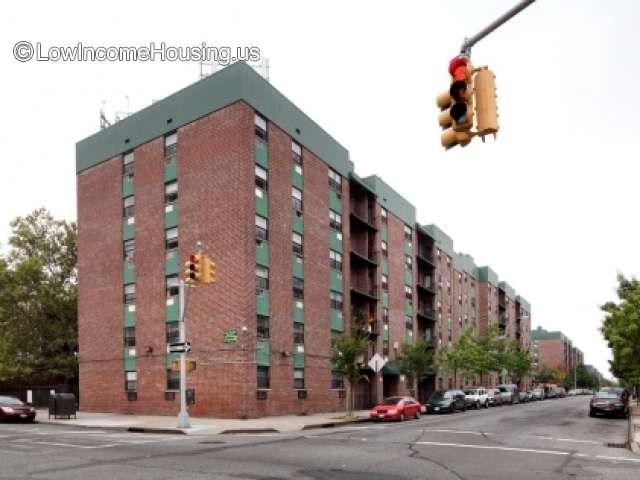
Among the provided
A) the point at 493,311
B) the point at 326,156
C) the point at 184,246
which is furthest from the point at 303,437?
the point at 493,311

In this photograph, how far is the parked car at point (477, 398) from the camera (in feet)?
155

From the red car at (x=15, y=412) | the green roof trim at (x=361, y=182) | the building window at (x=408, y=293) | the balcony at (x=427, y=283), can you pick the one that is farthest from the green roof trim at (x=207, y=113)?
the balcony at (x=427, y=283)

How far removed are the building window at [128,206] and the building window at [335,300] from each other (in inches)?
523

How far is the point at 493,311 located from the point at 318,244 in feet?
194

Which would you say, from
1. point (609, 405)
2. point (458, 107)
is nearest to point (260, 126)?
point (609, 405)

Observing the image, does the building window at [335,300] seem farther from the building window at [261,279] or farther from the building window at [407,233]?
the building window at [407,233]

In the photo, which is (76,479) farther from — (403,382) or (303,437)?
(403,382)

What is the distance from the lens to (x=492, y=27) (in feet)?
23.9

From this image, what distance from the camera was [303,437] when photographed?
21062 millimetres

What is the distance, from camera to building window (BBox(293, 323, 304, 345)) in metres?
37.0

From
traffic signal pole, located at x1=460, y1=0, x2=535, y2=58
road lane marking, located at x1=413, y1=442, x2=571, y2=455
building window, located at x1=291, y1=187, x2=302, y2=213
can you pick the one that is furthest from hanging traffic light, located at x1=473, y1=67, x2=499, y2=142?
building window, located at x1=291, y1=187, x2=302, y2=213

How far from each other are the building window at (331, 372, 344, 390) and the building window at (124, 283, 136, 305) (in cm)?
1291

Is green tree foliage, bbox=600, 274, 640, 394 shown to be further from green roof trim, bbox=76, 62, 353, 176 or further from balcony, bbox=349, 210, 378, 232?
green roof trim, bbox=76, 62, 353, 176

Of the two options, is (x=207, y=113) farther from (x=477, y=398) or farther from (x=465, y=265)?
(x=465, y=265)
